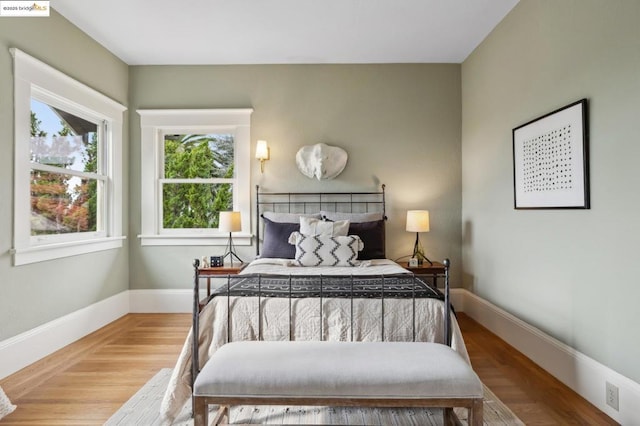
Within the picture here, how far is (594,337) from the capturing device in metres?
2.19

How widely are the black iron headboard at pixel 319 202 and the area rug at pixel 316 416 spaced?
7.51 feet

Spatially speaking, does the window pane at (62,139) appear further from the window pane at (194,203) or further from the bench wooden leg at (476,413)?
the bench wooden leg at (476,413)

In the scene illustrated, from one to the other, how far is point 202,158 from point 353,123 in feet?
5.84

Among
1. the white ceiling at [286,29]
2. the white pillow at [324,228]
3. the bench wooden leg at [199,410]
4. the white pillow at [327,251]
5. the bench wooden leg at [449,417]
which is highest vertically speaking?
the white ceiling at [286,29]

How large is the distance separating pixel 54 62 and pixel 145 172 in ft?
4.54

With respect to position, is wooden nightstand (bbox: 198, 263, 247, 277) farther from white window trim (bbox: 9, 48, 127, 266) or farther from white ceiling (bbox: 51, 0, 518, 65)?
white ceiling (bbox: 51, 0, 518, 65)

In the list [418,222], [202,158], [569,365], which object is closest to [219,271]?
[202,158]

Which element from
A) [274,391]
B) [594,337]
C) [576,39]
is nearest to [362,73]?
[576,39]

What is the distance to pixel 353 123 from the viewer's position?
4.18 m

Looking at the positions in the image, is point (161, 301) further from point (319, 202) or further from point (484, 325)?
point (484, 325)

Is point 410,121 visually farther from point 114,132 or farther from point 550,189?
point 114,132

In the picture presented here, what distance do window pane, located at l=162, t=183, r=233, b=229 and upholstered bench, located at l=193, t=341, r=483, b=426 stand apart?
9.30 feet

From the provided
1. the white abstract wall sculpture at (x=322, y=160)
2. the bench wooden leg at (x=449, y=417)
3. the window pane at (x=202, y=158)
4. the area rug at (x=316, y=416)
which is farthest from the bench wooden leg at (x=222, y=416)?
the window pane at (x=202, y=158)

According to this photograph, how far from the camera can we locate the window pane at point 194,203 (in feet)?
14.0
